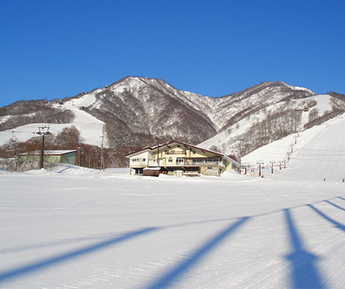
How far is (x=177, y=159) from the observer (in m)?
51.0

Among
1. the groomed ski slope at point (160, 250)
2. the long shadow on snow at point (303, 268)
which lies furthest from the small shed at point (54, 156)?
the long shadow on snow at point (303, 268)

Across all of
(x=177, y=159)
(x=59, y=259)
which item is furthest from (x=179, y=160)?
(x=59, y=259)

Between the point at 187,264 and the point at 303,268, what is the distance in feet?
4.86

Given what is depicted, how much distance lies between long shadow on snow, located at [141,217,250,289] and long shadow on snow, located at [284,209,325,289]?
3.80 ft

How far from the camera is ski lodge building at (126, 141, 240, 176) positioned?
4891cm

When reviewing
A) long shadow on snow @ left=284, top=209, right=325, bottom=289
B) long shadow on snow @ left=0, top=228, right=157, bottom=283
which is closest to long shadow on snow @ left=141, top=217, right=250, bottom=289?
long shadow on snow @ left=284, top=209, right=325, bottom=289

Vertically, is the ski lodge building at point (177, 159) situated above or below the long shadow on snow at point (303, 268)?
above

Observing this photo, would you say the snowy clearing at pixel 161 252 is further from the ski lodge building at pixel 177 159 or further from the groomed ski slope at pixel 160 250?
the ski lodge building at pixel 177 159

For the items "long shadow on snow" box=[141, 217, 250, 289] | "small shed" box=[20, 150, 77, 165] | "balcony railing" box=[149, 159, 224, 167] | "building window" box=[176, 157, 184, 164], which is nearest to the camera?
"long shadow on snow" box=[141, 217, 250, 289]

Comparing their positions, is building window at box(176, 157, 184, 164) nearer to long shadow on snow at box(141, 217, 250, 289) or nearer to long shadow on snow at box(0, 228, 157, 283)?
long shadow on snow at box(141, 217, 250, 289)

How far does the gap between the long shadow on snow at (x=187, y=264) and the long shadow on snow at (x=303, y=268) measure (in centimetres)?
116

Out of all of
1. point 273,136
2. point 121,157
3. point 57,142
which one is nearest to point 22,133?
point 57,142

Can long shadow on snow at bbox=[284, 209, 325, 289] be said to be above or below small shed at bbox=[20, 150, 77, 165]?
below

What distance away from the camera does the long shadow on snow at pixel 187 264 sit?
298cm
